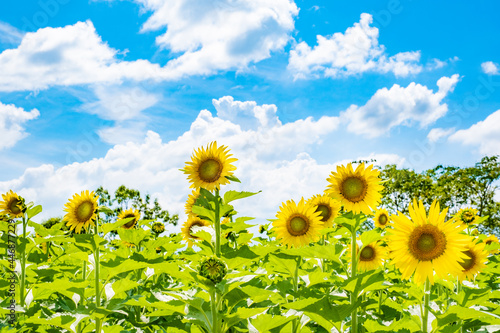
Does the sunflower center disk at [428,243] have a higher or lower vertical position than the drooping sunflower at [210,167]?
lower

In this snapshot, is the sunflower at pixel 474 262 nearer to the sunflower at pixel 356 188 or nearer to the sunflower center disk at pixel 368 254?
the sunflower center disk at pixel 368 254

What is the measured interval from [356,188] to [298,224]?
853mm

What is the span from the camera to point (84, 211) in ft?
15.9

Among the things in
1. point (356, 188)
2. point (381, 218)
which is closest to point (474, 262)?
point (356, 188)

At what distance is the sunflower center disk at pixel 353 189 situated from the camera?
444cm

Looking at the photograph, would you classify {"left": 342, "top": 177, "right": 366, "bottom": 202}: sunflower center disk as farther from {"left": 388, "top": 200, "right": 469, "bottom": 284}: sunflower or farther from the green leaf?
the green leaf

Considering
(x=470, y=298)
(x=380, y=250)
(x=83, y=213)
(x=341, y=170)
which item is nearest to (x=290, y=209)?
(x=341, y=170)

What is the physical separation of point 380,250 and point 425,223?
242cm

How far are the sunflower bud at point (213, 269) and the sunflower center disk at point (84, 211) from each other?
2383 mm

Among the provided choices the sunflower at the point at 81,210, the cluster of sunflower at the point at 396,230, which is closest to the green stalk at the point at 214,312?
the cluster of sunflower at the point at 396,230

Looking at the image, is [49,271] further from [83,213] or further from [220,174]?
[220,174]

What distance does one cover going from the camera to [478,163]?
33.1 m

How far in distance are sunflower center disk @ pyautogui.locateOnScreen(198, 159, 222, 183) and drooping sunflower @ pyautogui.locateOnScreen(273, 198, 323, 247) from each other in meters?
0.98

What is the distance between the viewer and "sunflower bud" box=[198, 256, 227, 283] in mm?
2896
